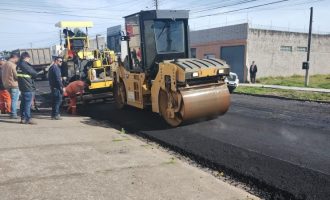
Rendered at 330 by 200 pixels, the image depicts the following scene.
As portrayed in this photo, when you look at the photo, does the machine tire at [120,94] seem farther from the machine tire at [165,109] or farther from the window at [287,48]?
the window at [287,48]

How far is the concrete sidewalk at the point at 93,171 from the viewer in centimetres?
420

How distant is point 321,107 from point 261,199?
25.3 feet

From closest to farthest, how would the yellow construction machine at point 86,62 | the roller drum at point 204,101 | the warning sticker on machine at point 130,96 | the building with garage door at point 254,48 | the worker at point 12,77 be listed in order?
the roller drum at point 204,101 < the worker at point 12,77 < the warning sticker on machine at point 130,96 < the yellow construction machine at point 86,62 < the building with garage door at point 254,48

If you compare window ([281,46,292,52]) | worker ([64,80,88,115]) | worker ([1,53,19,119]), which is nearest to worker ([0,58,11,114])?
worker ([1,53,19,119])

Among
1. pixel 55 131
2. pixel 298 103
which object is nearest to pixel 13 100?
pixel 55 131

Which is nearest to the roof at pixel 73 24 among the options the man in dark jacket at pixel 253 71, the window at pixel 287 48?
the man in dark jacket at pixel 253 71

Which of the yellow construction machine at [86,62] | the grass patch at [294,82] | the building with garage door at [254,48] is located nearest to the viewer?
the yellow construction machine at [86,62]

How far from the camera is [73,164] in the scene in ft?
17.1

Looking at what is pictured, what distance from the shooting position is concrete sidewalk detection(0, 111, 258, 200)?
4.20 meters

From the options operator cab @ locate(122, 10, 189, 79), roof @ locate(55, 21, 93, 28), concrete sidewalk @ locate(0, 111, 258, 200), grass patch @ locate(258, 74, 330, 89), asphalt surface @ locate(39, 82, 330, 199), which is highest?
roof @ locate(55, 21, 93, 28)

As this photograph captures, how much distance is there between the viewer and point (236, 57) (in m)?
24.2

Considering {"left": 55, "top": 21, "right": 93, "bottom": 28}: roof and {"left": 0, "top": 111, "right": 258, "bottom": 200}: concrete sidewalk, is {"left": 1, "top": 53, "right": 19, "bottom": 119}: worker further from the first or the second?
{"left": 55, "top": 21, "right": 93, "bottom": 28}: roof

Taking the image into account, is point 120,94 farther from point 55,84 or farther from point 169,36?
point 169,36

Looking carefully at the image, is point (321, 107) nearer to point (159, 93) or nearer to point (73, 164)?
point (159, 93)
